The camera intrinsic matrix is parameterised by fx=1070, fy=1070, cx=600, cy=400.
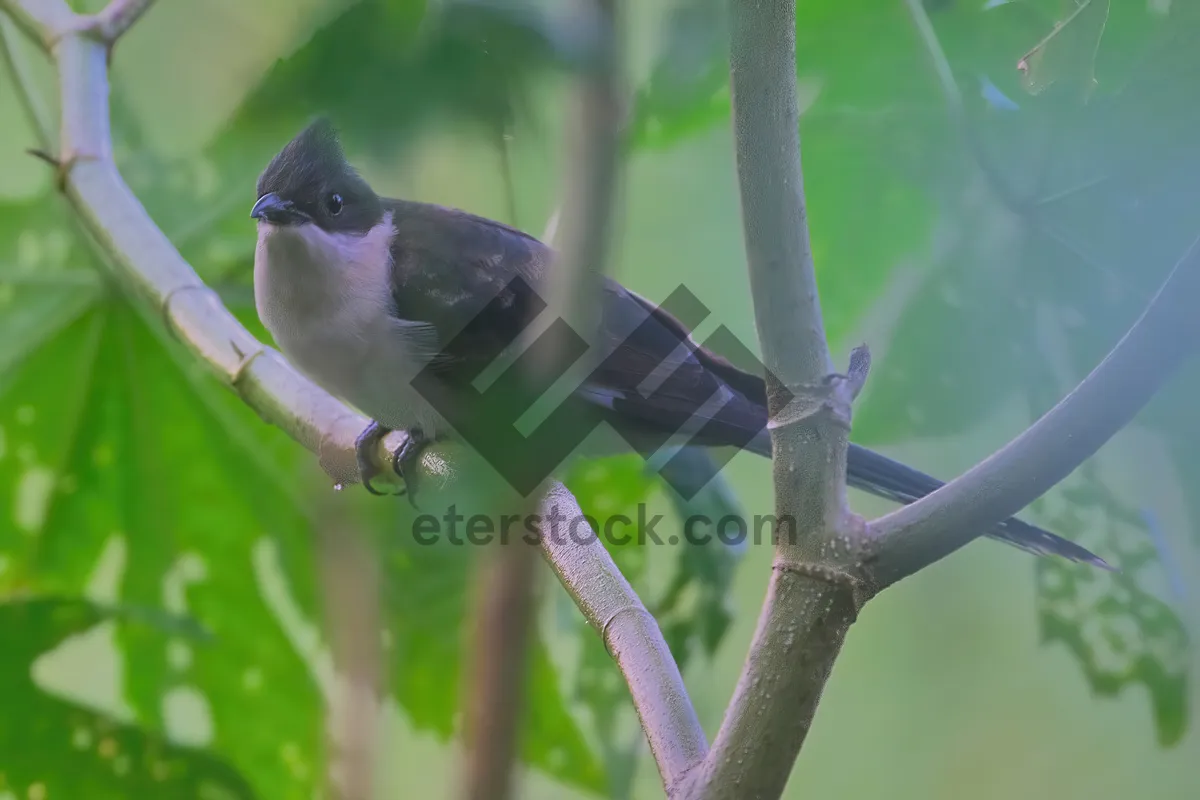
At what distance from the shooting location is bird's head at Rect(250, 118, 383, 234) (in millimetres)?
1163

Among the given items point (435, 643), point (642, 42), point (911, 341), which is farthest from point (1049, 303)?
point (435, 643)

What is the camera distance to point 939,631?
1.87 metres

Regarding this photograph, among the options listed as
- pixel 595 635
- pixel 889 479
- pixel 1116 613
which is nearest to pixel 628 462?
pixel 595 635

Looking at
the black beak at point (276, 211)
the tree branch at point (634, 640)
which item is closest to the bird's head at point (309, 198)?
the black beak at point (276, 211)

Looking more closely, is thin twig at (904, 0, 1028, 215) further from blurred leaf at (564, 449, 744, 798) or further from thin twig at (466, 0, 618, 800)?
thin twig at (466, 0, 618, 800)

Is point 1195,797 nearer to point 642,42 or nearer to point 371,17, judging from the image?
point 642,42

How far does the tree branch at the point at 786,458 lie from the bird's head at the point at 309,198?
0.63 m

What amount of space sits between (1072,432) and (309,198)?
3.05 feet

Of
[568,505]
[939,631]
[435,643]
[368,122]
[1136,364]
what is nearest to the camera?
[368,122]

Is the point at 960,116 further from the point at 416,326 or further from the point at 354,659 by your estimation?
the point at 354,659

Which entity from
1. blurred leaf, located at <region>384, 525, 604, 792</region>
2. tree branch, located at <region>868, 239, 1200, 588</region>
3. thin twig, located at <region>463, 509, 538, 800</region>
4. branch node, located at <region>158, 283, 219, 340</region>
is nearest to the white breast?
branch node, located at <region>158, 283, 219, 340</region>

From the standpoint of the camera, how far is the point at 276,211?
1197 millimetres

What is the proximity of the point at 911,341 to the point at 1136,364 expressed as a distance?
695 millimetres

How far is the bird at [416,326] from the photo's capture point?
1160 millimetres
